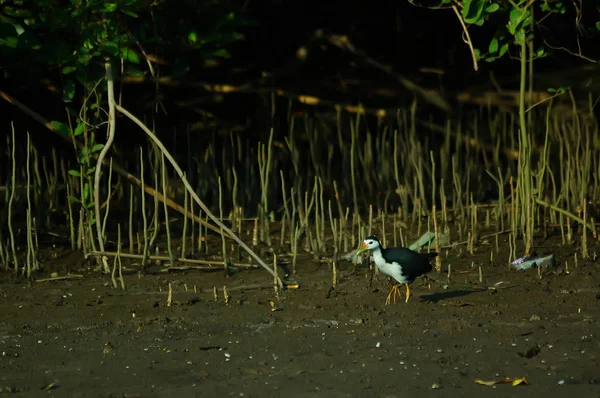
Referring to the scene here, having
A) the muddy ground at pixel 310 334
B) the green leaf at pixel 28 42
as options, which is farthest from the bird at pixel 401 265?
the green leaf at pixel 28 42

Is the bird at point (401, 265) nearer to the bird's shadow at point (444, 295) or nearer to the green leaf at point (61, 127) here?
the bird's shadow at point (444, 295)

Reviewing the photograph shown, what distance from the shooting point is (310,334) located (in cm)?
563

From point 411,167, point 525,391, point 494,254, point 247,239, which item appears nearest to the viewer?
point 525,391

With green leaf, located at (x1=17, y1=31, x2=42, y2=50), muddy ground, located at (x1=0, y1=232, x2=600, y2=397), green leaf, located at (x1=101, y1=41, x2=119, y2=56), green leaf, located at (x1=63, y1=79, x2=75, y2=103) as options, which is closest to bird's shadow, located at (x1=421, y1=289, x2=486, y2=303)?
muddy ground, located at (x1=0, y1=232, x2=600, y2=397)

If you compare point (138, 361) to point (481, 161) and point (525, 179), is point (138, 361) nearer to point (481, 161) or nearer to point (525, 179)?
point (525, 179)

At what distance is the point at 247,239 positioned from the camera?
8.21 metres

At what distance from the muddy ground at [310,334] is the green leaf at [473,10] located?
1454 millimetres

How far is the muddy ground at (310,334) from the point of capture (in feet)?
15.8

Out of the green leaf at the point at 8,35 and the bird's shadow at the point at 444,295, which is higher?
the green leaf at the point at 8,35

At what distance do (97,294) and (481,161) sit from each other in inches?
190

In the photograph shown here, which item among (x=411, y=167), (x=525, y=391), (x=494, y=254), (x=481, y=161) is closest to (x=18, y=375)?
(x=525, y=391)

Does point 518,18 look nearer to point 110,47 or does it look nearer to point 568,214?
point 568,214

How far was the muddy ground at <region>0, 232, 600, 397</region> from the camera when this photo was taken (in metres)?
4.81

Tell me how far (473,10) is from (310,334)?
89.1 inches
